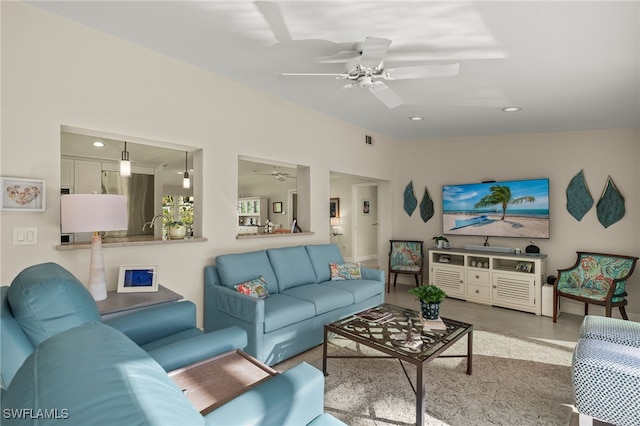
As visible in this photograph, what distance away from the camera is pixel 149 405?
1.76 feet

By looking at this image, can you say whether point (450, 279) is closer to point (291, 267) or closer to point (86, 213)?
point (291, 267)

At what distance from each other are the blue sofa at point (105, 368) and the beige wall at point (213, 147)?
3.20ft

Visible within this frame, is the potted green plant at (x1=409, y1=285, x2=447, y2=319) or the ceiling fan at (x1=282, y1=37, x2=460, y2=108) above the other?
the ceiling fan at (x1=282, y1=37, x2=460, y2=108)

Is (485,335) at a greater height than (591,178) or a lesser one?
lesser

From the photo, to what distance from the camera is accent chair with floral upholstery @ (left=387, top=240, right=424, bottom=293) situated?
532cm

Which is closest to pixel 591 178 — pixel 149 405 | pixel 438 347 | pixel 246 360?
pixel 438 347

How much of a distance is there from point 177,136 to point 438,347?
9.11 ft

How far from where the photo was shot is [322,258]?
→ 3963 millimetres

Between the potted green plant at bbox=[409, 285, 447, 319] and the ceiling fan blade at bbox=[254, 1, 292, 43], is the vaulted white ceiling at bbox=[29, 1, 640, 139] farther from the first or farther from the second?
the potted green plant at bbox=[409, 285, 447, 319]

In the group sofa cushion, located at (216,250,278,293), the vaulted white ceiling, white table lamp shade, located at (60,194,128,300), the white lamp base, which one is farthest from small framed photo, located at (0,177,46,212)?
sofa cushion, located at (216,250,278,293)

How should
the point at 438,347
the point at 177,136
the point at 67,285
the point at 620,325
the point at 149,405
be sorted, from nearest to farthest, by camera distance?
the point at 149,405 → the point at 67,285 → the point at 438,347 → the point at 620,325 → the point at 177,136

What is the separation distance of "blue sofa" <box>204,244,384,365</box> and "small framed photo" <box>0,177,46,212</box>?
1410mm

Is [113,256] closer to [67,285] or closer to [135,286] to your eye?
[135,286]

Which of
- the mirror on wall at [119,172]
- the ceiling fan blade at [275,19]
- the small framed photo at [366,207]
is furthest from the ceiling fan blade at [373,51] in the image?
the small framed photo at [366,207]
